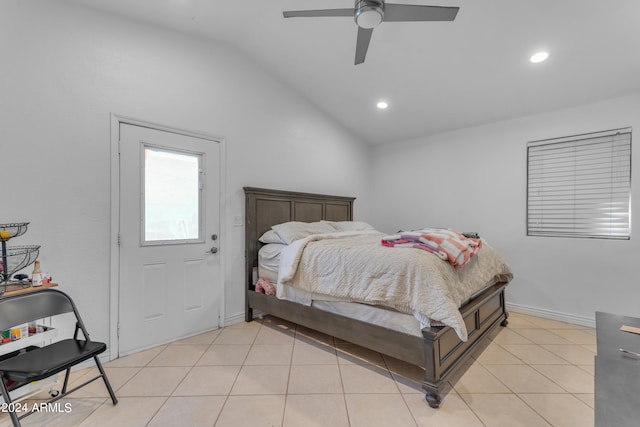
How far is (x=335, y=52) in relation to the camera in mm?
3018

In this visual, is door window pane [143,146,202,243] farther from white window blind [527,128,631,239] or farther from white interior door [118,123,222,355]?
white window blind [527,128,631,239]

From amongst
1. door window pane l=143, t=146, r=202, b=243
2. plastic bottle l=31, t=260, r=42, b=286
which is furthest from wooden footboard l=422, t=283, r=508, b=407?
plastic bottle l=31, t=260, r=42, b=286

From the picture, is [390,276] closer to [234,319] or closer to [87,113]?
[234,319]

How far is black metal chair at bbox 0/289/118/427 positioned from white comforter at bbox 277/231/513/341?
151 cm

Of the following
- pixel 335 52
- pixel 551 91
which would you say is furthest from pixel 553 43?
pixel 335 52

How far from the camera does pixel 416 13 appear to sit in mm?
1735

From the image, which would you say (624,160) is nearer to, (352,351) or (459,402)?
(459,402)

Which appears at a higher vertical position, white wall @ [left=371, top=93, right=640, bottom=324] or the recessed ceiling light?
the recessed ceiling light

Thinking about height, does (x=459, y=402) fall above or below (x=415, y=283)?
below

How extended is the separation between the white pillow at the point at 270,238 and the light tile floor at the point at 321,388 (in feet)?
3.38

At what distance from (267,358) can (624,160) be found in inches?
162

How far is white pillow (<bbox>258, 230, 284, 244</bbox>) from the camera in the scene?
3.20 metres

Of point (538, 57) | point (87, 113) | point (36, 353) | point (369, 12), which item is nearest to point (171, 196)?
point (87, 113)

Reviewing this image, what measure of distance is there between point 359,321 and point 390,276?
1.65 ft
